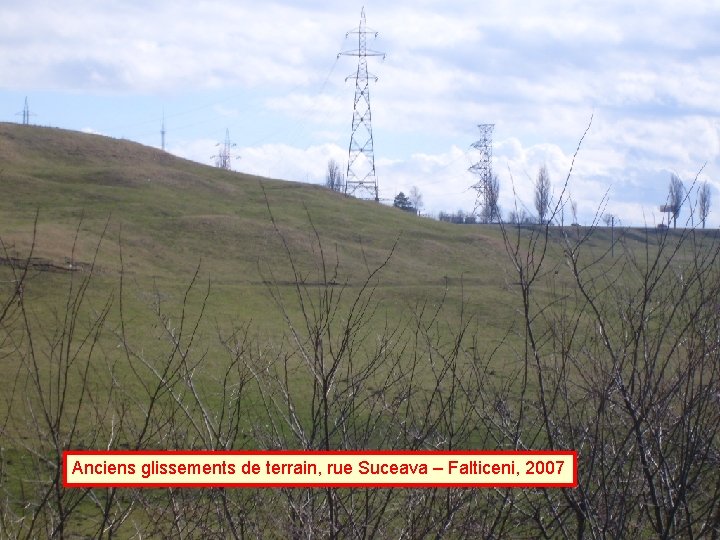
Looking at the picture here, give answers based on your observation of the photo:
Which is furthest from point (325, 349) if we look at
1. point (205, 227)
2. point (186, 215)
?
point (186, 215)

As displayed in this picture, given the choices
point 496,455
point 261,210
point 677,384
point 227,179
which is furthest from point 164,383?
point 227,179

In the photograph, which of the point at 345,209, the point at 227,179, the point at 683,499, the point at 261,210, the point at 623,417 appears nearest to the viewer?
the point at 683,499

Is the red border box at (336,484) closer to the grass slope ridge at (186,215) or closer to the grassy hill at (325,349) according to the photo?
the grassy hill at (325,349)

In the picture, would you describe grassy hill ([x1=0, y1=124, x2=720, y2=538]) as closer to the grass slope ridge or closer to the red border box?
the red border box

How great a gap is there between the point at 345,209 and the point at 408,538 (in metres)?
51.1

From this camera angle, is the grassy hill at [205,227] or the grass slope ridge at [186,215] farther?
the grass slope ridge at [186,215]

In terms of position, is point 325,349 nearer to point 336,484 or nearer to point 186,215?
point 336,484

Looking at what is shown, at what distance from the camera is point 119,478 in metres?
4.73

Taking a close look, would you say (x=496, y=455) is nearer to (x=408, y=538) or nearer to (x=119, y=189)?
(x=408, y=538)

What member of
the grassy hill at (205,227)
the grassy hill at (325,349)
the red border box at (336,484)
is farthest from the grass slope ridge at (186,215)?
the red border box at (336,484)

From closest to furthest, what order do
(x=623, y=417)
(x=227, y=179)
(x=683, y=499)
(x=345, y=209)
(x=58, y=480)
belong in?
1. (x=58, y=480)
2. (x=683, y=499)
3. (x=623, y=417)
4. (x=345, y=209)
5. (x=227, y=179)

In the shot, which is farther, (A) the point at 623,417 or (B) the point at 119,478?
(A) the point at 623,417

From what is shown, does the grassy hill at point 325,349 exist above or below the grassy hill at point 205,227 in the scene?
below

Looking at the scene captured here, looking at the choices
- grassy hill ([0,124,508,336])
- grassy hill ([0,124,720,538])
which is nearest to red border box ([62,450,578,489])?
grassy hill ([0,124,720,538])
